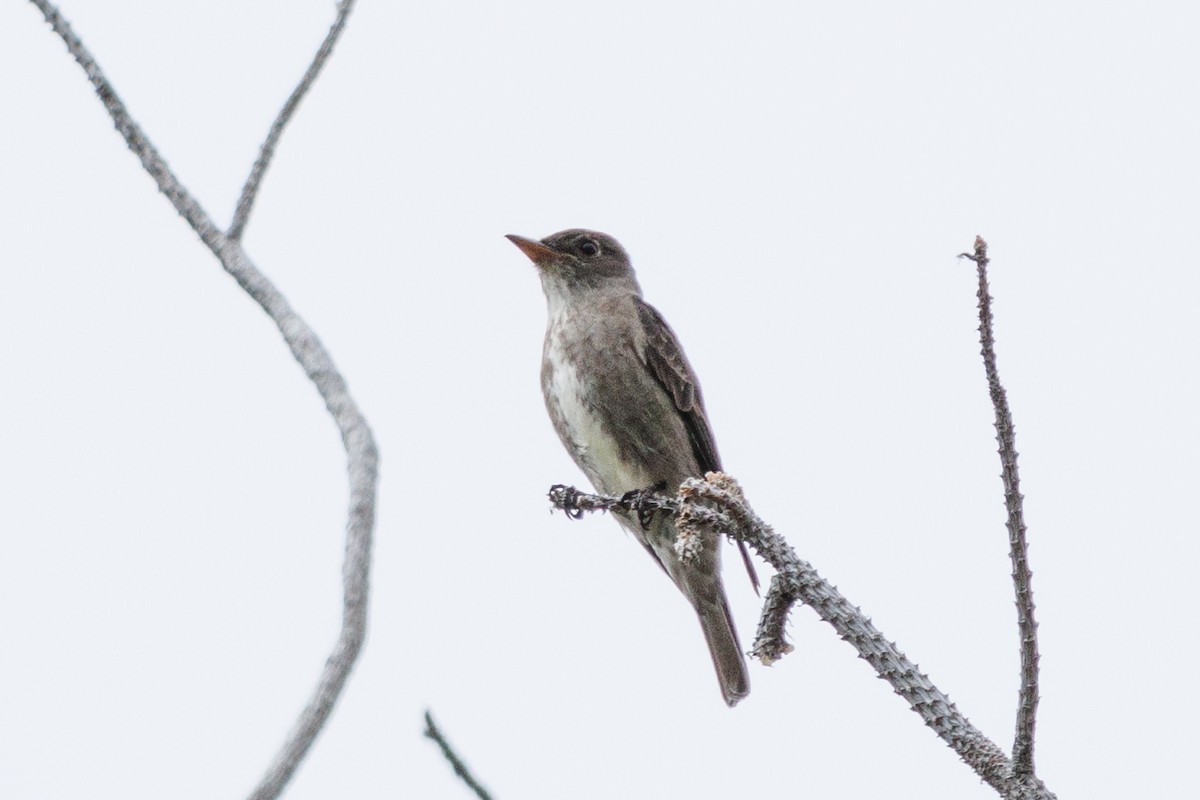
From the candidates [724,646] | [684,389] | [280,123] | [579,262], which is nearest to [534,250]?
[579,262]

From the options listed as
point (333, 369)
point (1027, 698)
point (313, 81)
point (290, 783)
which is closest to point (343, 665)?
point (290, 783)

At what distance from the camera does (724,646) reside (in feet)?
25.3

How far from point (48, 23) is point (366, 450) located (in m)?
1.70

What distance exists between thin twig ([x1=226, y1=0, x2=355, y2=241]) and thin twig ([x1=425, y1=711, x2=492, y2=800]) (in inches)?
52.6

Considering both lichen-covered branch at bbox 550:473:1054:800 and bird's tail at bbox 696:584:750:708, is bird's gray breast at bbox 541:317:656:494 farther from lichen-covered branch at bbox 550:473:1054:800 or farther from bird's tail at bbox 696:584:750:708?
lichen-covered branch at bbox 550:473:1054:800

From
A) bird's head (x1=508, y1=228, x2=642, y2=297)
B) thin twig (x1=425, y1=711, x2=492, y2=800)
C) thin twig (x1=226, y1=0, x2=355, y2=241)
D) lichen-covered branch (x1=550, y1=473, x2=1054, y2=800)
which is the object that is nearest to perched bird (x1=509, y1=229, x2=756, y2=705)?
bird's head (x1=508, y1=228, x2=642, y2=297)

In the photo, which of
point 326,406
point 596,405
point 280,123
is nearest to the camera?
point 326,406

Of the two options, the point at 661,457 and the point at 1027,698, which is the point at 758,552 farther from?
the point at 661,457

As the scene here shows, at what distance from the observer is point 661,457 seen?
297 inches

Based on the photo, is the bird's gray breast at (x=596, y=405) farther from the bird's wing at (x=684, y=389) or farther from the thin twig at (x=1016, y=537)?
the thin twig at (x=1016, y=537)

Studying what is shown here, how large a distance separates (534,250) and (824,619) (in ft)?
16.7

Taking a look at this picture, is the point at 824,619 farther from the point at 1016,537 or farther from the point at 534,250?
the point at 534,250

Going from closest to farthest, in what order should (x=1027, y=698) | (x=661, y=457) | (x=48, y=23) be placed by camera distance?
(x=1027, y=698)
(x=48, y=23)
(x=661, y=457)

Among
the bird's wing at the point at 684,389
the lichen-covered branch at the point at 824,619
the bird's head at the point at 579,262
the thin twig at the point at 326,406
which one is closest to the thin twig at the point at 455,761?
the thin twig at the point at 326,406
